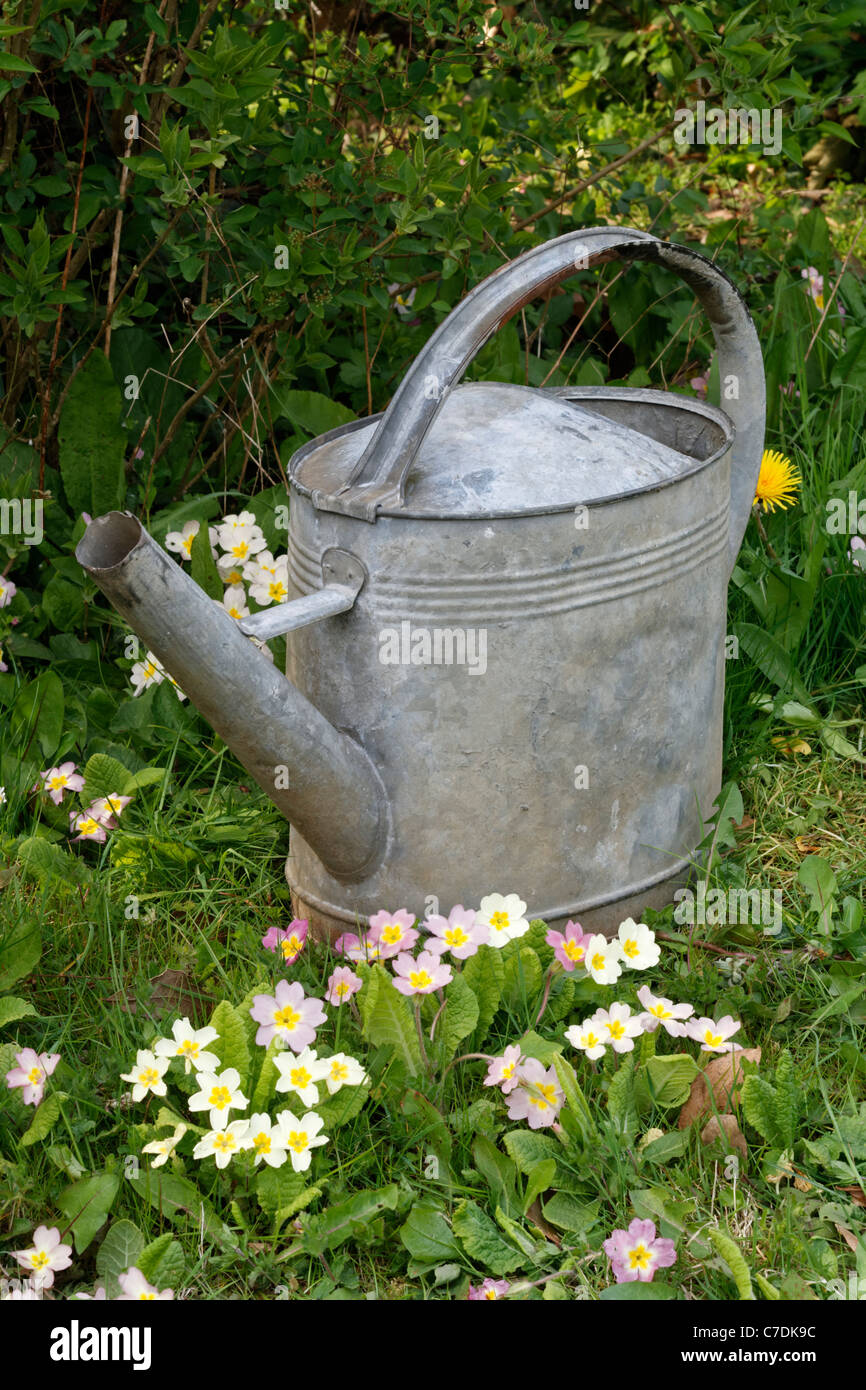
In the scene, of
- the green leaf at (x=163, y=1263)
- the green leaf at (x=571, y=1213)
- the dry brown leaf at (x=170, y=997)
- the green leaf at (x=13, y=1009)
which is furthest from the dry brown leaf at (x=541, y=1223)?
the green leaf at (x=13, y=1009)

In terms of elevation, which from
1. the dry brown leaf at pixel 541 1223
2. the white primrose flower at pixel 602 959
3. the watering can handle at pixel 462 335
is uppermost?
the watering can handle at pixel 462 335

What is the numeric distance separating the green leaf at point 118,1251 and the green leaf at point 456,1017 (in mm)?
405

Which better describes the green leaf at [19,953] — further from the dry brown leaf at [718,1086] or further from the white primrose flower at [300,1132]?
the dry brown leaf at [718,1086]

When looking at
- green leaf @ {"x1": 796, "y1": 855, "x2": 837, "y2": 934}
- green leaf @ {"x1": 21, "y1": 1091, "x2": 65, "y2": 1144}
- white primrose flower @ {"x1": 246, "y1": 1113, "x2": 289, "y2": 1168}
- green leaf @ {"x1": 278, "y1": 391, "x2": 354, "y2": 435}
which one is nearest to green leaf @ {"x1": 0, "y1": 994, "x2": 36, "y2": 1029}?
green leaf @ {"x1": 21, "y1": 1091, "x2": 65, "y2": 1144}

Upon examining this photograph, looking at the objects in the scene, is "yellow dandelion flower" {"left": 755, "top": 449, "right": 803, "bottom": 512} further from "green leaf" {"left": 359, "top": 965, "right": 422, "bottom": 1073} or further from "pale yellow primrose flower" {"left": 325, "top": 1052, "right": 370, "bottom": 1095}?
"pale yellow primrose flower" {"left": 325, "top": 1052, "right": 370, "bottom": 1095}

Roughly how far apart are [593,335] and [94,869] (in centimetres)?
167

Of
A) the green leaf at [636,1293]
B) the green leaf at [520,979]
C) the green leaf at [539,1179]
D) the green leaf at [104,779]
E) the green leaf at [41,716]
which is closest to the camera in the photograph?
the green leaf at [636,1293]

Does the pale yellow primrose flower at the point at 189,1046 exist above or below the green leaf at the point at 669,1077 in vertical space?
above

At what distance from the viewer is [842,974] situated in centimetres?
188

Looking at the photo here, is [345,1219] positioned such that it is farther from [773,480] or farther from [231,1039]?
[773,480]

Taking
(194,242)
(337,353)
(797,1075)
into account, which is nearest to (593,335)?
(337,353)

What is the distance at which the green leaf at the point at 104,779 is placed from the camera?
7.30 feet

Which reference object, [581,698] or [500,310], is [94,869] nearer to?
[581,698]

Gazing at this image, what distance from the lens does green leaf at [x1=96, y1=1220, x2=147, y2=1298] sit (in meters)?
1.52
